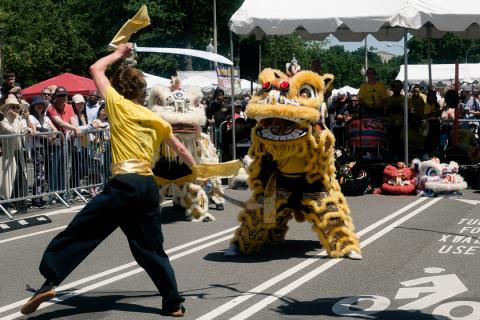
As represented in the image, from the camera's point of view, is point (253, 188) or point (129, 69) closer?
point (129, 69)

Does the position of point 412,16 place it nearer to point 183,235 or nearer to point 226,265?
point 183,235

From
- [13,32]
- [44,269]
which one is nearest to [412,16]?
[44,269]

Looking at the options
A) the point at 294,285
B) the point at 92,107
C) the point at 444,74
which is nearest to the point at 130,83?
the point at 294,285

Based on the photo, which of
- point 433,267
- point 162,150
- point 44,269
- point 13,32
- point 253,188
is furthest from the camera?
point 13,32

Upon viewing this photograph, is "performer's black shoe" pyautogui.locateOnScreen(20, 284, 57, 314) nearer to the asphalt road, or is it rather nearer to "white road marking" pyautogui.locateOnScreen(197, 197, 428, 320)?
the asphalt road

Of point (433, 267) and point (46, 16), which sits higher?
point (46, 16)

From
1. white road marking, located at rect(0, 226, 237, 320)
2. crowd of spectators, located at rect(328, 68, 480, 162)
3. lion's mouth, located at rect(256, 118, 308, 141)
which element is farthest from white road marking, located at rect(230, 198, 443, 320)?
crowd of spectators, located at rect(328, 68, 480, 162)

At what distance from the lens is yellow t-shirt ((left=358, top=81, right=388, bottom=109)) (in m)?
18.7

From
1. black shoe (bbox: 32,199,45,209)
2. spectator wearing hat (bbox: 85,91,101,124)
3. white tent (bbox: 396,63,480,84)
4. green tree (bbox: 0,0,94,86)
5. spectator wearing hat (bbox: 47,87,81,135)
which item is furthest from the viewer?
green tree (bbox: 0,0,94,86)

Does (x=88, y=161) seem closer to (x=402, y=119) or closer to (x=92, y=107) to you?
(x=92, y=107)

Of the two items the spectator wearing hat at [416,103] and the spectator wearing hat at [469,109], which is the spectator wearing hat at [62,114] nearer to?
the spectator wearing hat at [416,103]

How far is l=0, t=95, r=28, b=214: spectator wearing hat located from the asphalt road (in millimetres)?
1208

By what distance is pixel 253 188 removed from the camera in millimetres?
9984

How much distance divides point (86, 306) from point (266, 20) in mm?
10140
